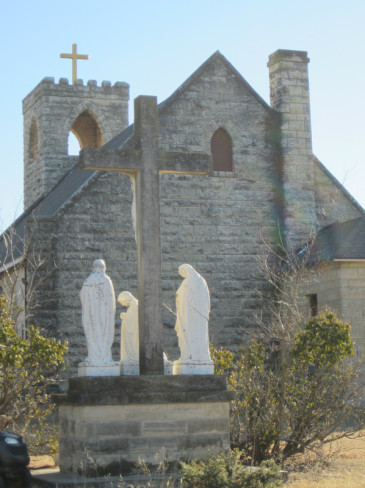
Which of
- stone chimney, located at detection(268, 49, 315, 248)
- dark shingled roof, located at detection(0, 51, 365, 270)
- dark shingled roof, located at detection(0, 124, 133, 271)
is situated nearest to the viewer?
dark shingled roof, located at detection(0, 51, 365, 270)

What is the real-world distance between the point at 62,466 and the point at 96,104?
818 inches

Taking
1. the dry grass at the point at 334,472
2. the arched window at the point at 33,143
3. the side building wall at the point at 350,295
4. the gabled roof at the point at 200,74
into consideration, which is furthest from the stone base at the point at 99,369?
the arched window at the point at 33,143

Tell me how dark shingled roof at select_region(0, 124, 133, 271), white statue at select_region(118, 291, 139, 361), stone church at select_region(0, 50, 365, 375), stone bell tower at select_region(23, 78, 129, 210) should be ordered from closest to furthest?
white statue at select_region(118, 291, 139, 361) → stone church at select_region(0, 50, 365, 375) → dark shingled roof at select_region(0, 124, 133, 271) → stone bell tower at select_region(23, 78, 129, 210)

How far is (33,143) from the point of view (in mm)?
30859

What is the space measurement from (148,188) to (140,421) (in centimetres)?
276

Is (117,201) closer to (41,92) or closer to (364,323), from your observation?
(364,323)

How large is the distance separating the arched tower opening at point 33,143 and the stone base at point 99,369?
2151cm

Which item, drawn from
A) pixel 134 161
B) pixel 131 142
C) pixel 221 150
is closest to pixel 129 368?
pixel 134 161

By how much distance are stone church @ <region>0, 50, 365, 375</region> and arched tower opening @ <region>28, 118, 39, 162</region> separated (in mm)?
7190

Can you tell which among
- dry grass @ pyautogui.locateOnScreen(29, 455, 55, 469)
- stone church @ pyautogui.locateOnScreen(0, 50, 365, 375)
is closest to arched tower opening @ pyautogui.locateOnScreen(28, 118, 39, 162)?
stone church @ pyautogui.locateOnScreen(0, 50, 365, 375)

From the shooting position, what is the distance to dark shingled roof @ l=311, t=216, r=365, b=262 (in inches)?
740

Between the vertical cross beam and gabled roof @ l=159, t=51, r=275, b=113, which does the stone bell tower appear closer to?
gabled roof @ l=159, t=51, r=275, b=113

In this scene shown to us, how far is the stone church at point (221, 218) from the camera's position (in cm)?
1897

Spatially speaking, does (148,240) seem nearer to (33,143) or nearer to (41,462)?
(41,462)
